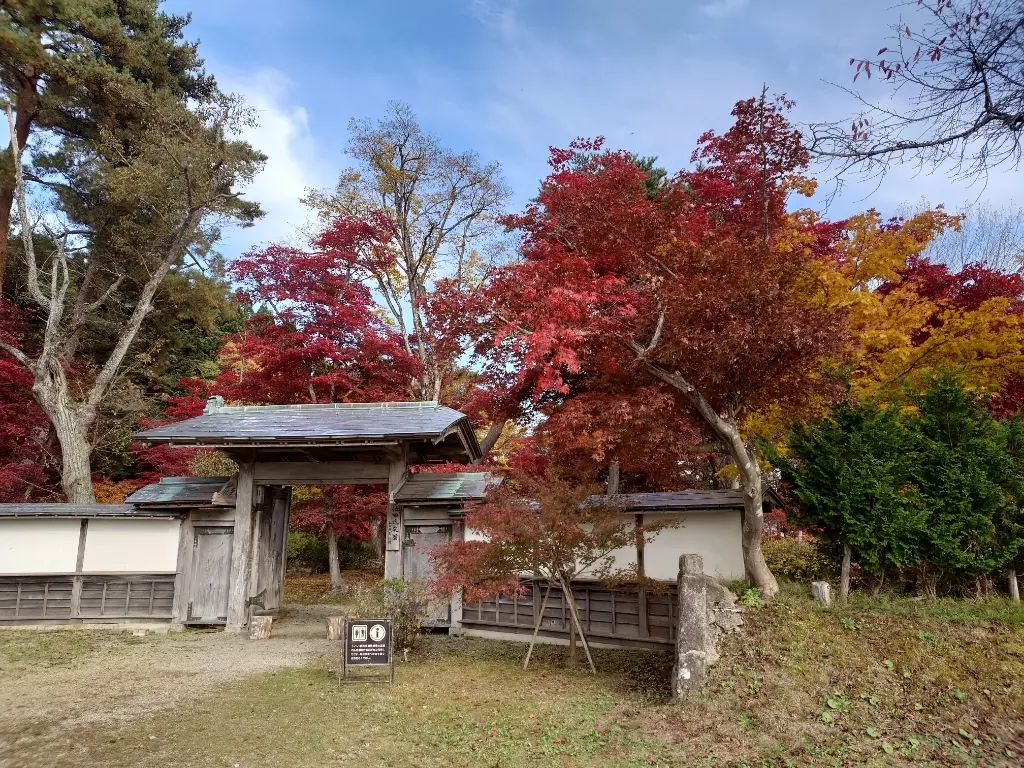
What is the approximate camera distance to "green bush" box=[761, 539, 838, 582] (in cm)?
805

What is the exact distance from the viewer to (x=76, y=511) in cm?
1142

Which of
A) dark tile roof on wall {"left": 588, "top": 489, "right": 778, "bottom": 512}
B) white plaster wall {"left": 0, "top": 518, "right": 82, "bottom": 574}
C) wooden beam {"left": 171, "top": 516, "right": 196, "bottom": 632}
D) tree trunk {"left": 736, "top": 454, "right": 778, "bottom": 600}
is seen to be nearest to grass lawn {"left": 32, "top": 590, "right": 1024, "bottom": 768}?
tree trunk {"left": 736, "top": 454, "right": 778, "bottom": 600}

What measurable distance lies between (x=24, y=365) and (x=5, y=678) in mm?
11119

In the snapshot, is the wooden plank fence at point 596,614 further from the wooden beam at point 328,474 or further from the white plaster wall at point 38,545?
the white plaster wall at point 38,545

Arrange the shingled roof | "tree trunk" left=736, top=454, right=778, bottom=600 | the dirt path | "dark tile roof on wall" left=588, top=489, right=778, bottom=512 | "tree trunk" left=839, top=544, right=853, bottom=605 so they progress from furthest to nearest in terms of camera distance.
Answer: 1. the shingled roof
2. "dark tile roof on wall" left=588, top=489, right=778, bottom=512
3. "tree trunk" left=736, top=454, right=778, bottom=600
4. "tree trunk" left=839, top=544, right=853, bottom=605
5. the dirt path

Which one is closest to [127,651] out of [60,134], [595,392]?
[595,392]

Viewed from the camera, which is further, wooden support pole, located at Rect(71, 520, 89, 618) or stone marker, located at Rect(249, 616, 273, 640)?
wooden support pole, located at Rect(71, 520, 89, 618)

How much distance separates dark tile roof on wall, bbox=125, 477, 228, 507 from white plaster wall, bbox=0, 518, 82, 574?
116 cm

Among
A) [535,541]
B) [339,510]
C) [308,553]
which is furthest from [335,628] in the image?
[308,553]

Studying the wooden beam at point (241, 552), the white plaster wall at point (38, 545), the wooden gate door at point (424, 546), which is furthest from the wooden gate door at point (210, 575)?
the wooden gate door at point (424, 546)

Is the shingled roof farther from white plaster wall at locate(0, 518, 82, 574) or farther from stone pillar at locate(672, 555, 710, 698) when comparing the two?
stone pillar at locate(672, 555, 710, 698)

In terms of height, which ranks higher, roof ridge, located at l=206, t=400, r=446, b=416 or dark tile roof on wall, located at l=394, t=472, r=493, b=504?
roof ridge, located at l=206, t=400, r=446, b=416

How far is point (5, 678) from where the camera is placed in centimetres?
770

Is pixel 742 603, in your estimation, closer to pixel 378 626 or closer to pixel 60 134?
pixel 378 626
